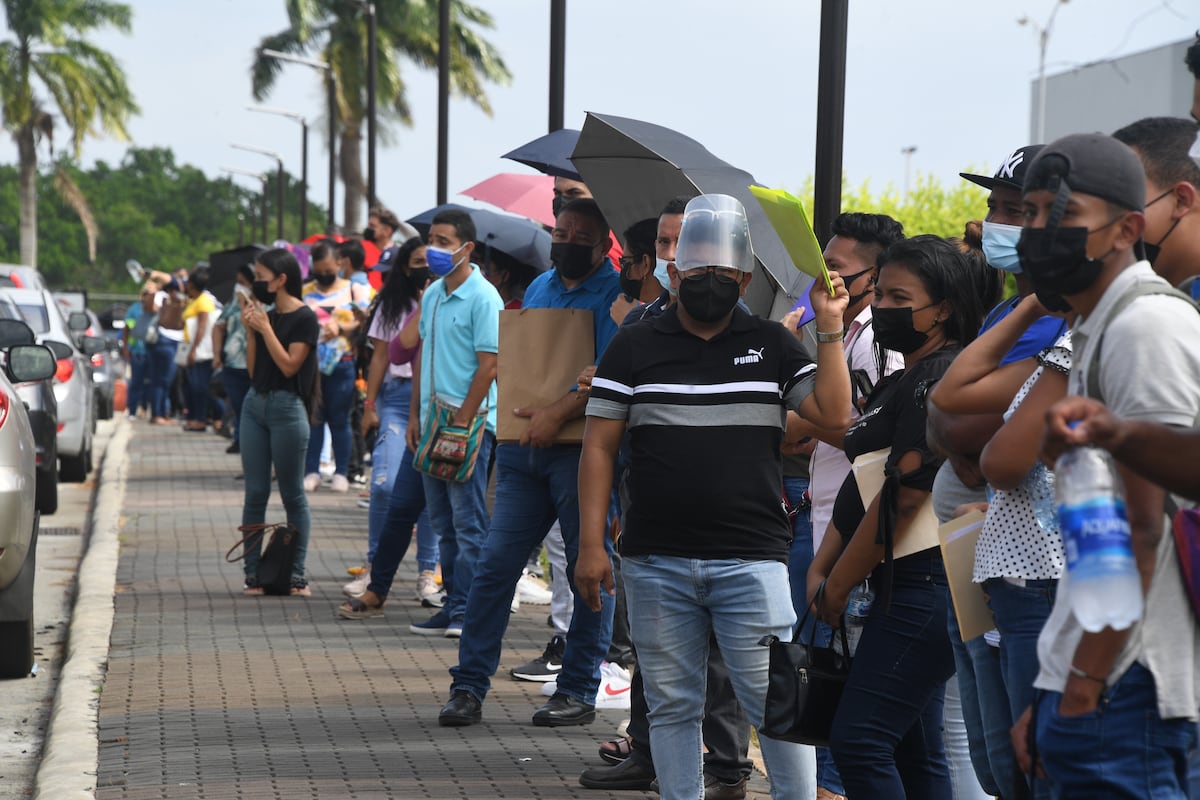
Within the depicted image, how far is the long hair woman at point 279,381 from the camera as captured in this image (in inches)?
376

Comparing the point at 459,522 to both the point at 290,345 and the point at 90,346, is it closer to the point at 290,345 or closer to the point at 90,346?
the point at 290,345

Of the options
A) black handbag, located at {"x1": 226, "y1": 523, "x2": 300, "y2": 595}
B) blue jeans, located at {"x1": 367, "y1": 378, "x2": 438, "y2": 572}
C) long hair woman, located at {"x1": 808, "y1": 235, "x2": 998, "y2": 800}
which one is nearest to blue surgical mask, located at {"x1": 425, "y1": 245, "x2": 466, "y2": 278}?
blue jeans, located at {"x1": 367, "y1": 378, "x2": 438, "y2": 572}

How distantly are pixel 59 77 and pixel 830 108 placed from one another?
168 feet

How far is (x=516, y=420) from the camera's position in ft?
21.6

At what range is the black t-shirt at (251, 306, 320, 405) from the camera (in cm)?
959

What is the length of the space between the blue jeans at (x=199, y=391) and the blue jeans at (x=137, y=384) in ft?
5.67

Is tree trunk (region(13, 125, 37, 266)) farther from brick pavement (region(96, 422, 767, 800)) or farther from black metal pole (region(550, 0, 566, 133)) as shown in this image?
brick pavement (region(96, 422, 767, 800))

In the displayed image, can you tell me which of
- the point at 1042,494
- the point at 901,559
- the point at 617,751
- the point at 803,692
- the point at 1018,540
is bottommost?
the point at 617,751

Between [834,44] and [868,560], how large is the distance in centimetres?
290

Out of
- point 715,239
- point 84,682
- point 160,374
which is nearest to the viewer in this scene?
point 715,239

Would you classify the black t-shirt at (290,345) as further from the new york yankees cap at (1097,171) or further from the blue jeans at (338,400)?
the new york yankees cap at (1097,171)

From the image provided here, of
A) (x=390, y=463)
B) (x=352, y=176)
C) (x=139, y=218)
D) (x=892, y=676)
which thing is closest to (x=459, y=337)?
(x=390, y=463)

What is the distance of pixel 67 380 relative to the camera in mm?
15117

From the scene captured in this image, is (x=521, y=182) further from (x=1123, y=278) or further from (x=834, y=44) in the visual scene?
(x=1123, y=278)
